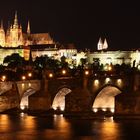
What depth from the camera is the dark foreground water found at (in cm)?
3731

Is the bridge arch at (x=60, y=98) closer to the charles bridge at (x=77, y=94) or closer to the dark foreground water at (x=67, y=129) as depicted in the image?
the charles bridge at (x=77, y=94)

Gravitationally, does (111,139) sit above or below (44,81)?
below

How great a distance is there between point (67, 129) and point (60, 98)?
53.3 ft

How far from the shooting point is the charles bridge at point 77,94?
47.2m

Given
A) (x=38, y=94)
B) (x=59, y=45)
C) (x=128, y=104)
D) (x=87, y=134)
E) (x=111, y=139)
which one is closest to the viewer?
(x=111, y=139)

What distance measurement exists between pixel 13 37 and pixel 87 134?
116 m

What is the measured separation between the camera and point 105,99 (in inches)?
2103

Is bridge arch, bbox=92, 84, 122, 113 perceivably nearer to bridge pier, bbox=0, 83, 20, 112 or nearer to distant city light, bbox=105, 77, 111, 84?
distant city light, bbox=105, 77, 111, 84

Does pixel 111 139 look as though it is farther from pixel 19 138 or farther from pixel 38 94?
pixel 38 94

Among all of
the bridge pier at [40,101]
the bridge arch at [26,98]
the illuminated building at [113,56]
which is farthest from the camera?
the illuminated building at [113,56]

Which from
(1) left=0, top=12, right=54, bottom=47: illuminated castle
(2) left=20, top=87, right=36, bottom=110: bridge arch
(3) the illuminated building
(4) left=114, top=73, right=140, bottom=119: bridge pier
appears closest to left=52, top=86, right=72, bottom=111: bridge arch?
(2) left=20, top=87, right=36, bottom=110: bridge arch

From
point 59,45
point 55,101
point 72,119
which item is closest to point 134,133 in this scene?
point 72,119

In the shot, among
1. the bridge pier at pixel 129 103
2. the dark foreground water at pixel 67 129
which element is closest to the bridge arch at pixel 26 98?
the dark foreground water at pixel 67 129

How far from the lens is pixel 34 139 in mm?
36438
